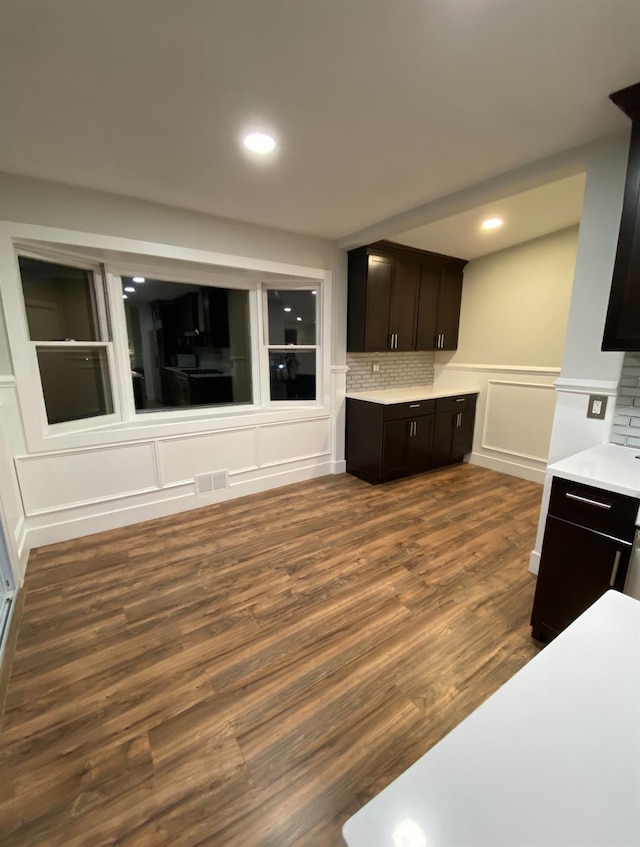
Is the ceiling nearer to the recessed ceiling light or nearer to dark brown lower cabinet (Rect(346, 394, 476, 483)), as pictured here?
the recessed ceiling light

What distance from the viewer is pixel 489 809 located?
45cm

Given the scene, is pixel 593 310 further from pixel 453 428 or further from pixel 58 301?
pixel 58 301

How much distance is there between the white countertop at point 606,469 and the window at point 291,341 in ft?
8.55

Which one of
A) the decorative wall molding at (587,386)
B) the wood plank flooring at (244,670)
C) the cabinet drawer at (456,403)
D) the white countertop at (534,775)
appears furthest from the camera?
A: the cabinet drawer at (456,403)

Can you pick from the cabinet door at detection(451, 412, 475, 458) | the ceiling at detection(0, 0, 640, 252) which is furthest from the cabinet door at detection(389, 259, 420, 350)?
the ceiling at detection(0, 0, 640, 252)

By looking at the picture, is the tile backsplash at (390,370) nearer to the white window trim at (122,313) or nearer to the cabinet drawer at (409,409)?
the white window trim at (122,313)

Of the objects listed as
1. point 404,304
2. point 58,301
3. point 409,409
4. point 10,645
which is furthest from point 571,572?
point 58,301

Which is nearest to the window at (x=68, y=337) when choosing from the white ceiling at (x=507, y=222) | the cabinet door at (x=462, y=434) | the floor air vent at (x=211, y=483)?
the floor air vent at (x=211, y=483)

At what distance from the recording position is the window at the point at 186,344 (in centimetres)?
306

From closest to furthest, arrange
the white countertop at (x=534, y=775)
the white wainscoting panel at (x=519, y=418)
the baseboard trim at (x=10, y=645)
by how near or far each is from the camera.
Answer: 1. the white countertop at (x=534, y=775)
2. the baseboard trim at (x=10, y=645)
3. the white wainscoting panel at (x=519, y=418)

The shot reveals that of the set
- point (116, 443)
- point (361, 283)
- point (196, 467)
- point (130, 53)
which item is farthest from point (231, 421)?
point (130, 53)

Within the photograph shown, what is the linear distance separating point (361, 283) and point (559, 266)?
1908 mm

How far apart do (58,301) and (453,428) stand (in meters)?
3.92

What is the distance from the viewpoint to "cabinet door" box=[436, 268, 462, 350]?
423 centimetres
